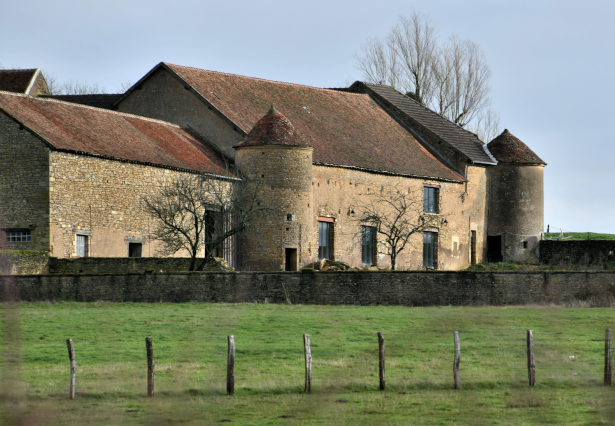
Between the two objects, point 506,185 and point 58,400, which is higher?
point 506,185

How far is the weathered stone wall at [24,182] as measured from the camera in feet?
111

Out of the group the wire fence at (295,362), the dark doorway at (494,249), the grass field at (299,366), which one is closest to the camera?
the grass field at (299,366)

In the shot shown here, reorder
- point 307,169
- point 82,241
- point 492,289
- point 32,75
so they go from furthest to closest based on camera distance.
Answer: point 32,75 → point 307,169 → point 82,241 → point 492,289

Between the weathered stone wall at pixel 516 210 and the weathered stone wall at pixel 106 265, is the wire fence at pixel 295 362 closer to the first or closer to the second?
the weathered stone wall at pixel 106 265

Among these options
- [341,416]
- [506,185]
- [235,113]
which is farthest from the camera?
[506,185]

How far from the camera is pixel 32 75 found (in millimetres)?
51719

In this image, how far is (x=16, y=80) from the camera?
51969 millimetres

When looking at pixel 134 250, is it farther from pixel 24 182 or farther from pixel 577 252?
pixel 577 252

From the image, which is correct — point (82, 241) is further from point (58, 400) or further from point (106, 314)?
point (58, 400)

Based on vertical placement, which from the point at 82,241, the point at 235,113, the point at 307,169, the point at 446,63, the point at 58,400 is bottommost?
the point at 58,400

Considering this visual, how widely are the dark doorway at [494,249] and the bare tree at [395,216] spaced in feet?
19.7

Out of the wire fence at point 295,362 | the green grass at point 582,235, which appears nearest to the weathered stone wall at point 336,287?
the wire fence at point 295,362

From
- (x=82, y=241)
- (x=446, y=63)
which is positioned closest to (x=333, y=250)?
(x=82, y=241)

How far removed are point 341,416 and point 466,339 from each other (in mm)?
10877
